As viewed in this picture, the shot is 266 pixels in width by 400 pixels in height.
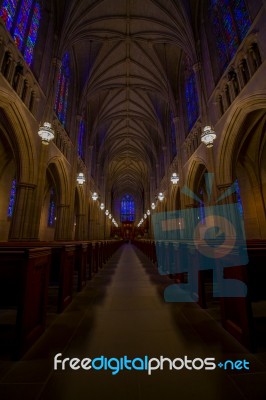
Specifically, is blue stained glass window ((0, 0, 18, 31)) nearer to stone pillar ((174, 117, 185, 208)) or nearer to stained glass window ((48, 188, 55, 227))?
stone pillar ((174, 117, 185, 208))

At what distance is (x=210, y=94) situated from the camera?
9.00 meters

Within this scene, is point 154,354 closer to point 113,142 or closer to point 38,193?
point 38,193

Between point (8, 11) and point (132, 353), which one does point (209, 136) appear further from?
point (8, 11)

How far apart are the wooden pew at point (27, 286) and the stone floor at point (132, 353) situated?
0.45 ft

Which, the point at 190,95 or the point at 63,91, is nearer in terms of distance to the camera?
the point at 63,91

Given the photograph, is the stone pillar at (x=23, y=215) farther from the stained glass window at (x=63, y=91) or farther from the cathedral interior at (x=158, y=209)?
the stained glass window at (x=63, y=91)

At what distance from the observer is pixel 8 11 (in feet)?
21.8

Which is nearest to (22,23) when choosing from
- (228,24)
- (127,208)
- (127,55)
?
(127,55)

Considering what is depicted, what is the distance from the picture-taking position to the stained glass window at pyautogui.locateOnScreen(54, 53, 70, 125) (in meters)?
11.1

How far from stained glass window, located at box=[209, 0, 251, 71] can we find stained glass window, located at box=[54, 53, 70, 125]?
29.5 feet

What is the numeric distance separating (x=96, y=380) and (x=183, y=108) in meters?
15.6

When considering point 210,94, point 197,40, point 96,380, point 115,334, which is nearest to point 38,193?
point 115,334

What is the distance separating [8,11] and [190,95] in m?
10.4

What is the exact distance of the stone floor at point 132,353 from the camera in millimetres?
1360
